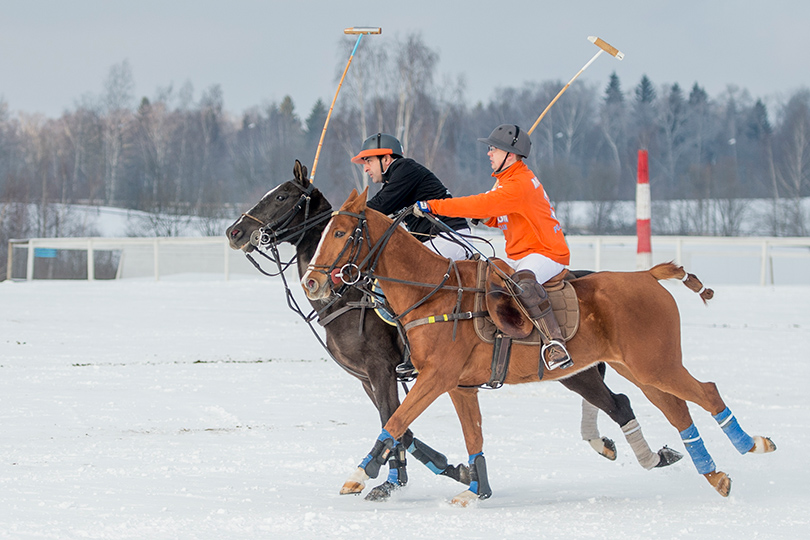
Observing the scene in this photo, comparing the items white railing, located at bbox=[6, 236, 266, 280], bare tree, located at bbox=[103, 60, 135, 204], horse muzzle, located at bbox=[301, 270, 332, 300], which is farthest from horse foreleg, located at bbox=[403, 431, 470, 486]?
bare tree, located at bbox=[103, 60, 135, 204]

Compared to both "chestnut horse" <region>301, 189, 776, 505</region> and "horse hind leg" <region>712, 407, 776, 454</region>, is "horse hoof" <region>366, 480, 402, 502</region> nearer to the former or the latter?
"chestnut horse" <region>301, 189, 776, 505</region>

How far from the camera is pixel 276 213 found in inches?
235

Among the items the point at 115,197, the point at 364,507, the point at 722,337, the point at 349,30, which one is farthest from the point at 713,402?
the point at 115,197

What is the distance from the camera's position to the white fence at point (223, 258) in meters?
19.4

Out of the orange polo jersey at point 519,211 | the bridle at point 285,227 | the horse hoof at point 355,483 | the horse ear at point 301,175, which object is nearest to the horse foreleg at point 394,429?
the horse hoof at point 355,483

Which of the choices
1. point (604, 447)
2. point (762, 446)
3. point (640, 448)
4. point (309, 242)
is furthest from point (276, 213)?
point (762, 446)

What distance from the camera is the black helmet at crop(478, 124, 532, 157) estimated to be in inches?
207

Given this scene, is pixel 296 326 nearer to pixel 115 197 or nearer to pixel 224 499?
pixel 224 499

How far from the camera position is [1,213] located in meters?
33.7

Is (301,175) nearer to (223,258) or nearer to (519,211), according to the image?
(519,211)

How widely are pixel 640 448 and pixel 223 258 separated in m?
18.2

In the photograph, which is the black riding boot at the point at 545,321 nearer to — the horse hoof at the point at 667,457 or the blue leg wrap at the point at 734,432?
the blue leg wrap at the point at 734,432

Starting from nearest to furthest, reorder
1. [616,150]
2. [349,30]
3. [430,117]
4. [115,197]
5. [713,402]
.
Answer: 1. [713,402]
2. [349,30]
3. [430,117]
4. [115,197]
5. [616,150]

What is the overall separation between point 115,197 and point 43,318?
40404mm
